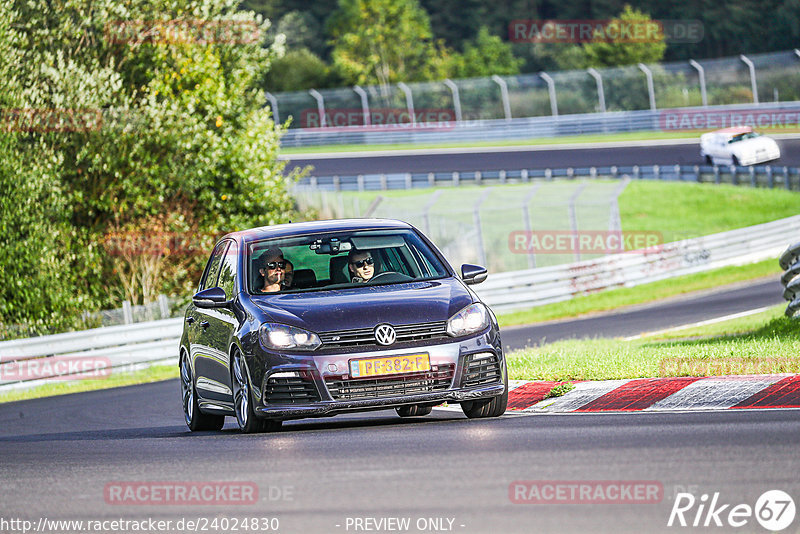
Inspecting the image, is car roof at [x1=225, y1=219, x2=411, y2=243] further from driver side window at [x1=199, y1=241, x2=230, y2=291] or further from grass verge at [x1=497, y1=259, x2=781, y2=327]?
grass verge at [x1=497, y1=259, x2=781, y2=327]

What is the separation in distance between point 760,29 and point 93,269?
6373 centimetres

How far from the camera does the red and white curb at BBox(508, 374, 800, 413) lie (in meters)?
9.33

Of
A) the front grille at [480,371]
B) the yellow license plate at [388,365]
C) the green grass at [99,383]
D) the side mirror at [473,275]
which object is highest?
the side mirror at [473,275]

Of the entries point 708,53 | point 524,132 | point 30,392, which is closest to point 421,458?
point 30,392

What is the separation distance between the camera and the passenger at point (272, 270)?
10087mm

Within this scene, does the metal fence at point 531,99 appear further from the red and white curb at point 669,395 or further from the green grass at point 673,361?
the red and white curb at point 669,395

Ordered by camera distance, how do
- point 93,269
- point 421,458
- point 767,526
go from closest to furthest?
point 767,526 < point 421,458 < point 93,269

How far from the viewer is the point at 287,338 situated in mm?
9117

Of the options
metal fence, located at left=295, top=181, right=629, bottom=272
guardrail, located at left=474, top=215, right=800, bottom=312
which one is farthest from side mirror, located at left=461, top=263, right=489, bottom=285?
metal fence, located at left=295, top=181, right=629, bottom=272

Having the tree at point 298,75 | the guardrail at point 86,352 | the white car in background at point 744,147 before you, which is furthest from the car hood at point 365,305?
the tree at point 298,75

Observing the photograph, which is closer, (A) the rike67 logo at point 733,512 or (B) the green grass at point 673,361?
(A) the rike67 logo at point 733,512

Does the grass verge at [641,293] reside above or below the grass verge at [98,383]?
below

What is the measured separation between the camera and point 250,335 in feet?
30.8

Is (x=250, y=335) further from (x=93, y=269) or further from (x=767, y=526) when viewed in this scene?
(x=93, y=269)
